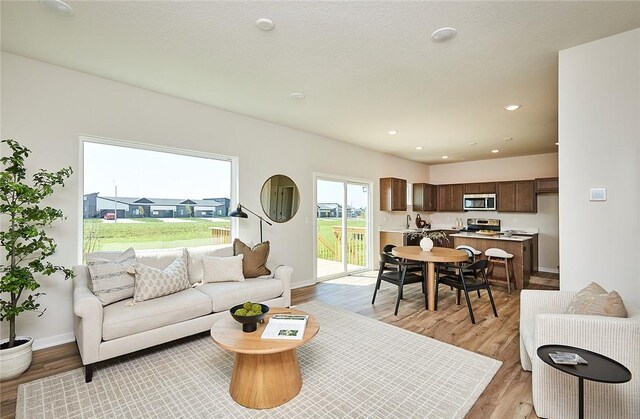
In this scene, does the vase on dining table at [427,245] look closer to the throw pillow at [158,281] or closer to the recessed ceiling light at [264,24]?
the throw pillow at [158,281]

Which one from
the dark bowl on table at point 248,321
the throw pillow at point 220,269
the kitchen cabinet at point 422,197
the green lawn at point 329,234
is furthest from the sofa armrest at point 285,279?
the kitchen cabinet at point 422,197

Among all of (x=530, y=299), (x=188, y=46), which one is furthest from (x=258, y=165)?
(x=530, y=299)

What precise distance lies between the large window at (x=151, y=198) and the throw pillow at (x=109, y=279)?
57 cm

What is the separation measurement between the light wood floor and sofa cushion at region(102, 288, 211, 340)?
1.88ft

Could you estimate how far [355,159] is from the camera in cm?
615

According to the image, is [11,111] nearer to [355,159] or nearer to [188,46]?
[188,46]

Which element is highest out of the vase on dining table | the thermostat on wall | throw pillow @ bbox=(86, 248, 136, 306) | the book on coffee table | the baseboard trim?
the thermostat on wall

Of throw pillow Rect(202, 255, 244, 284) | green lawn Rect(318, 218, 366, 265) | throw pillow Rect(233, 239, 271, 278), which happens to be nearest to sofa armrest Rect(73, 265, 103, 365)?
throw pillow Rect(202, 255, 244, 284)

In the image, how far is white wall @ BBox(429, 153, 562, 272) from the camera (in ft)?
21.6

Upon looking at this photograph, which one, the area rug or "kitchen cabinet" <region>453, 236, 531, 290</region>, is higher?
"kitchen cabinet" <region>453, 236, 531, 290</region>

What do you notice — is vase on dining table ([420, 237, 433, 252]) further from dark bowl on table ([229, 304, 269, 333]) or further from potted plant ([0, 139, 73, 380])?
potted plant ([0, 139, 73, 380])

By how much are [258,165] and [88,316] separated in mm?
2824

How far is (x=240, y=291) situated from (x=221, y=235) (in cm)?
130

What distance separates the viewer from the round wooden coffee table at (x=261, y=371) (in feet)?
6.28
